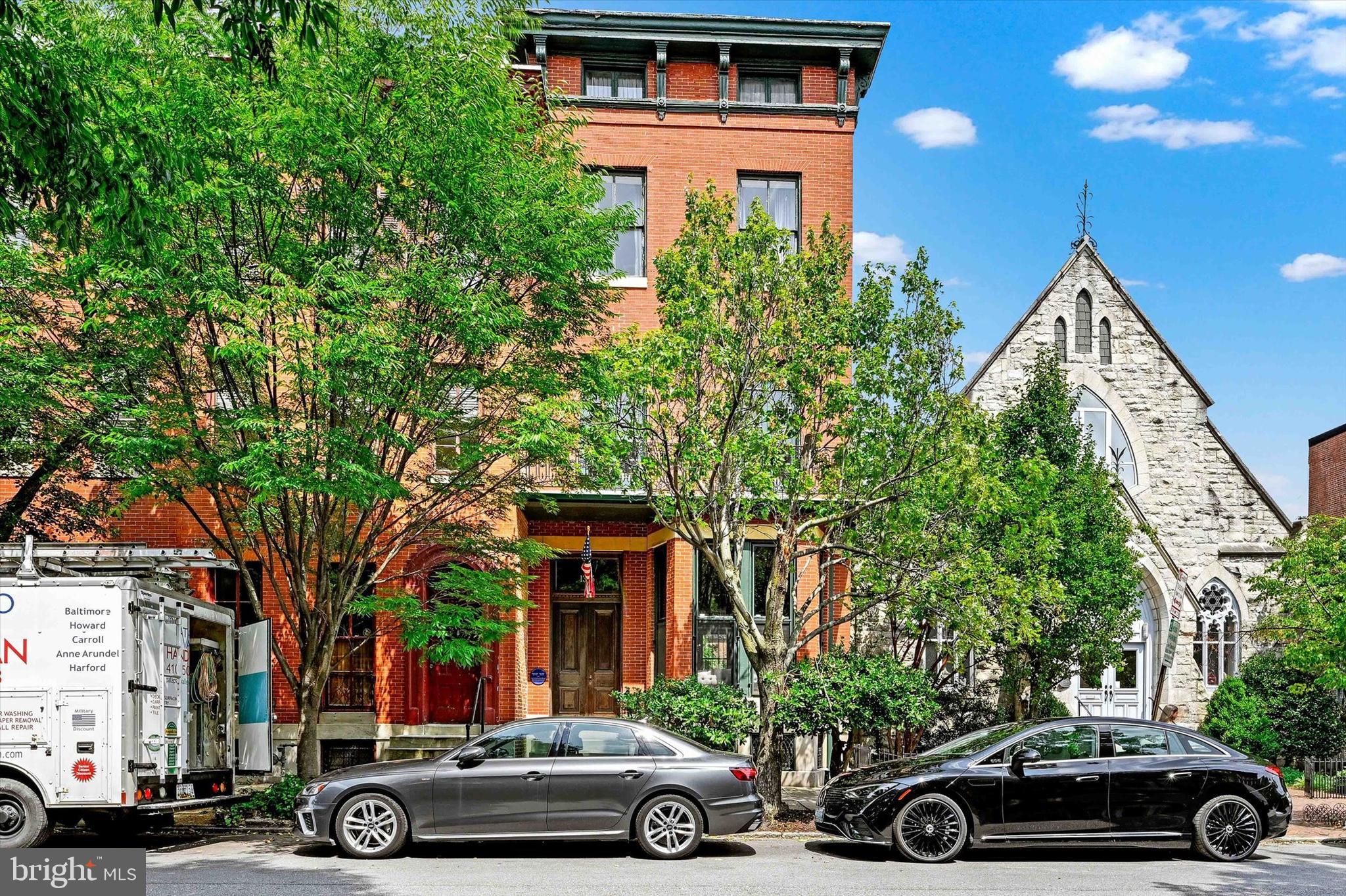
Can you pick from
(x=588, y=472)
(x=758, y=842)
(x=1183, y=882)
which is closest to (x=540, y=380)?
(x=588, y=472)

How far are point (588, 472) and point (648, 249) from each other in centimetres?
803

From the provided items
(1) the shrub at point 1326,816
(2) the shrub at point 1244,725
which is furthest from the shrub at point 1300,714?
(1) the shrub at point 1326,816

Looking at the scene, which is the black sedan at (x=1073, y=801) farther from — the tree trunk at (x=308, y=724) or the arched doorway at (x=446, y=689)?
the arched doorway at (x=446, y=689)

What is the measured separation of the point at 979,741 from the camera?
13.1 m

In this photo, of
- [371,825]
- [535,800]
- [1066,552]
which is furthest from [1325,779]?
[371,825]

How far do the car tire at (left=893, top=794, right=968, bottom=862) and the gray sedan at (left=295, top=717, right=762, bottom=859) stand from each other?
149 cm

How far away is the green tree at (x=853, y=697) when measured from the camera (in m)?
15.3

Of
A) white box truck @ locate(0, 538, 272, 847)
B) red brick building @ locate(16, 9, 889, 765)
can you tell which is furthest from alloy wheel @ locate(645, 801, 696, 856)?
red brick building @ locate(16, 9, 889, 765)

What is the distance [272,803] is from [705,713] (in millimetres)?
5624

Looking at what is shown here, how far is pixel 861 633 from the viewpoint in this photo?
23.5m

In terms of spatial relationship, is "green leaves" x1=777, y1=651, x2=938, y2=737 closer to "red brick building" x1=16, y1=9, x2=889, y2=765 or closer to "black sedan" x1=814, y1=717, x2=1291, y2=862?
"black sedan" x1=814, y1=717, x2=1291, y2=862

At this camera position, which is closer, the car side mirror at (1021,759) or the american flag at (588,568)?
the car side mirror at (1021,759)

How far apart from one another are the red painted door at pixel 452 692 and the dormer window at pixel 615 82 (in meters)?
11.2

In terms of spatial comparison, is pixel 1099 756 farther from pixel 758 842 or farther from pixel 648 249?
pixel 648 249
